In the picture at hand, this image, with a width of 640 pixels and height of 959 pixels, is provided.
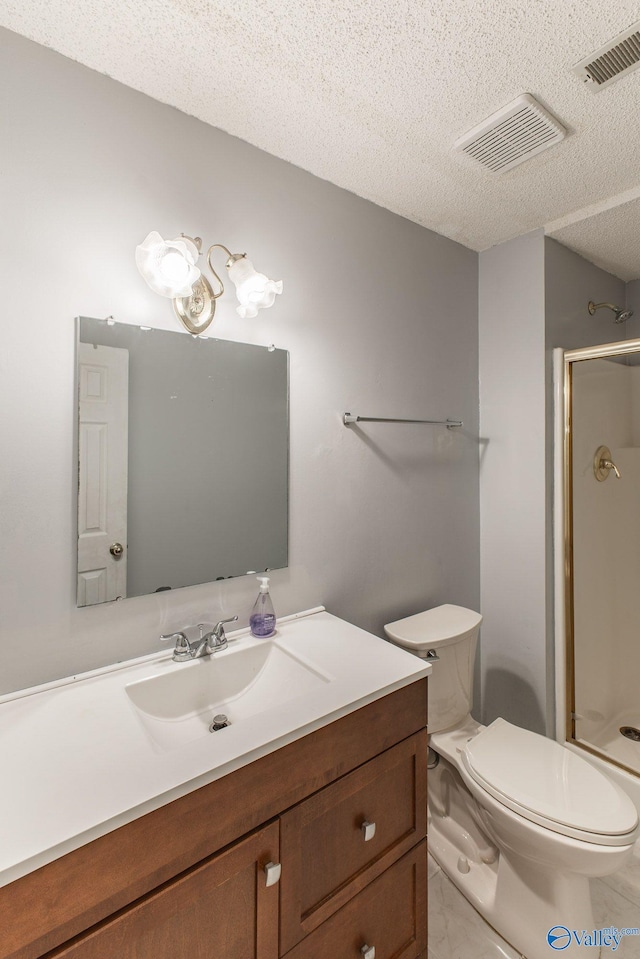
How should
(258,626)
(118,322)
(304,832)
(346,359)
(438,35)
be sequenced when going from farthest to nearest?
(346,359) < (258,626) < (118,322) < (438,35) < (304,832)

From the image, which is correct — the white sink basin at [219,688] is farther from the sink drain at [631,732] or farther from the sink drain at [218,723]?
the sink drain at [631,732]

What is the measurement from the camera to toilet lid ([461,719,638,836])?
4.05 ft

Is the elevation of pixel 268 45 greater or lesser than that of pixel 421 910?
greater

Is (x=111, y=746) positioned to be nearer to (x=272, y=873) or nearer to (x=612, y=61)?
(x=272, y=873)

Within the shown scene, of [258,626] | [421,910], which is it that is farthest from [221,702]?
[421,910]

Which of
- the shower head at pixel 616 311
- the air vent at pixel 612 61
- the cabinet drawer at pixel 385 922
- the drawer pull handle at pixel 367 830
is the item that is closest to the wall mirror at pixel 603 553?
the shower head at pixel 616 311

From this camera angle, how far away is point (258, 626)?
1.35 m

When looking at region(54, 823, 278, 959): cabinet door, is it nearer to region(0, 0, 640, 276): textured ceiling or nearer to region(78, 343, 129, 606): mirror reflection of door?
region(78, 343, 129, 606): mirror reflection of door

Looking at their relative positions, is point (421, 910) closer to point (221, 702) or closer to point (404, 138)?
point (221, 702)

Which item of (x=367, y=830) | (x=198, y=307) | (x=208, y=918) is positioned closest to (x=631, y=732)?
(x=367, y=830)

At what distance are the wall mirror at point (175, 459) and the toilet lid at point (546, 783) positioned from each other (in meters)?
0.92

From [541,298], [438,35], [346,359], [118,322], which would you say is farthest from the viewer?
[541,298]

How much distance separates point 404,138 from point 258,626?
1557mm

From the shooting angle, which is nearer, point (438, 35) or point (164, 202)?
point (438, 35)
